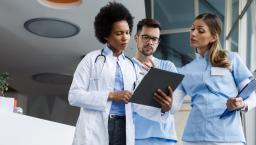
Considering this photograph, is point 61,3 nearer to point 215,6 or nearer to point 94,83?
point 215,6

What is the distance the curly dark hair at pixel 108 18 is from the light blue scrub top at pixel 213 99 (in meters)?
0.50

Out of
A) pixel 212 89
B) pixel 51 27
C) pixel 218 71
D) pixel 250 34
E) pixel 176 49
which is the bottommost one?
pixel 212 89

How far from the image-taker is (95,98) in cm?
187

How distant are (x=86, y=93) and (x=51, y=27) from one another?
6.47m

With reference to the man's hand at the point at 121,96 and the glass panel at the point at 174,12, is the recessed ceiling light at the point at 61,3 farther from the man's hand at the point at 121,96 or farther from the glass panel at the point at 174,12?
the man's hand at the point at 121,96

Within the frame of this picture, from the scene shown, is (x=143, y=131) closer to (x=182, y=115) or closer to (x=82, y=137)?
(x=82, y=137)

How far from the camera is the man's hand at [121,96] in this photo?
1843mm

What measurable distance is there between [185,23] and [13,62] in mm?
4954

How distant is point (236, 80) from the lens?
2098mm

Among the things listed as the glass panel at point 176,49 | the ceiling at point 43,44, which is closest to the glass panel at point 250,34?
the ceiling at point 43,44

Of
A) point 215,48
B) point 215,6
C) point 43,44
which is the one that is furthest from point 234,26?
point 215,48

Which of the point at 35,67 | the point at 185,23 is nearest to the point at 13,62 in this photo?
the point at 35,67

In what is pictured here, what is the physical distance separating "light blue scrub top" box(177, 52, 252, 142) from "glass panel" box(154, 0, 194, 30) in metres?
6.54

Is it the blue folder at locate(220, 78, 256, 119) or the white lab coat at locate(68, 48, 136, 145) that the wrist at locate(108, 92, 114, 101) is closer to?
the white lab coat at locate(68, 48, 136, 145)
